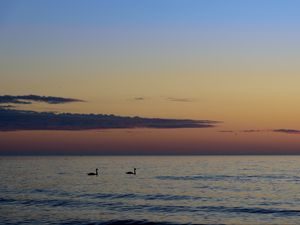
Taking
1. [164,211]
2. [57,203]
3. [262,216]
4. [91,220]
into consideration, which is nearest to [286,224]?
[262,216]

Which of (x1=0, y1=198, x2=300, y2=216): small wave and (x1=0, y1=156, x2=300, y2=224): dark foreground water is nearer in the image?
(x1=0, y1=156, x2=300, y2=224): dark foreground water

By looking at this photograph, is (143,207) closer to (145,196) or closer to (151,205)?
(151,205)

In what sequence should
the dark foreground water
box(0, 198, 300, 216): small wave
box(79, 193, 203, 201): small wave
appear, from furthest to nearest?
box(79, 193, 203, 201): small wave < box(0, 198, 300, 216): small wave < the dark foreground water

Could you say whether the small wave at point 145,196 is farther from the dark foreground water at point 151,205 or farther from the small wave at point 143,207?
the small wave at point 143,207

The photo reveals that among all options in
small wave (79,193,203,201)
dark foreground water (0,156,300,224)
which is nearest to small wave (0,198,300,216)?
dark foreground water (0,156,300,224)

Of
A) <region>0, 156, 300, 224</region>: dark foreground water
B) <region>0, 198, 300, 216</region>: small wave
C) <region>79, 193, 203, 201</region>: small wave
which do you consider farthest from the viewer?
<region>79, 193, 203, 201</region>: small wave

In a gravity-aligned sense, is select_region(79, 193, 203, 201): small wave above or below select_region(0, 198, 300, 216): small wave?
above

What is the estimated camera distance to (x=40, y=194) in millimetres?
68000

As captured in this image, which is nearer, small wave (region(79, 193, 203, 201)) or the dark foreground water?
the dark foreground water

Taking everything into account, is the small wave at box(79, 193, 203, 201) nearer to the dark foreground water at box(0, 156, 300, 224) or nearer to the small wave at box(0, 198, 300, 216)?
the dark foreground water at box(0, 156, 300, 224)

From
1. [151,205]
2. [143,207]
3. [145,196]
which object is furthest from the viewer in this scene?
[145,196]

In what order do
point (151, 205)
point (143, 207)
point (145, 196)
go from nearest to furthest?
point (143, 207) → point (151, 205) → point (145, 196)

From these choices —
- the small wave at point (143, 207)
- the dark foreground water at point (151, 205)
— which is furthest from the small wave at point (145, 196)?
the small wave at point (143, 207)

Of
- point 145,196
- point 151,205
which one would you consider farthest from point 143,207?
point 145,196
